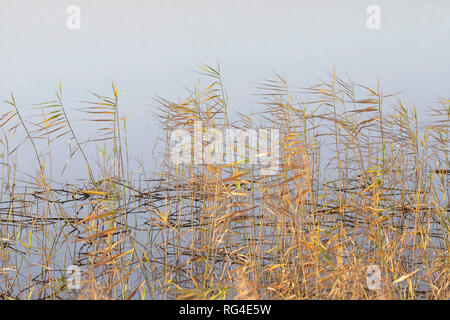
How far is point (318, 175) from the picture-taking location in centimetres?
366

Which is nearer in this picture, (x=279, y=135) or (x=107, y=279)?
(x=107, y=279)

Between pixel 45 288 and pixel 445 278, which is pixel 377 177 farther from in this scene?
pixel 45 288

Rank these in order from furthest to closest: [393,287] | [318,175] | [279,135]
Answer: [318,175] → [279,135] → [393,287]

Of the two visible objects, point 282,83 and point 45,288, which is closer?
point 45,288

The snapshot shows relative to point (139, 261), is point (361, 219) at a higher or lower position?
higher

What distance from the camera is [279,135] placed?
11.1 feet

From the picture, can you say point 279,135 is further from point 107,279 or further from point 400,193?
point 107,279

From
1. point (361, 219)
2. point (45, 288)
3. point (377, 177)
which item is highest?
point (377, 177)
